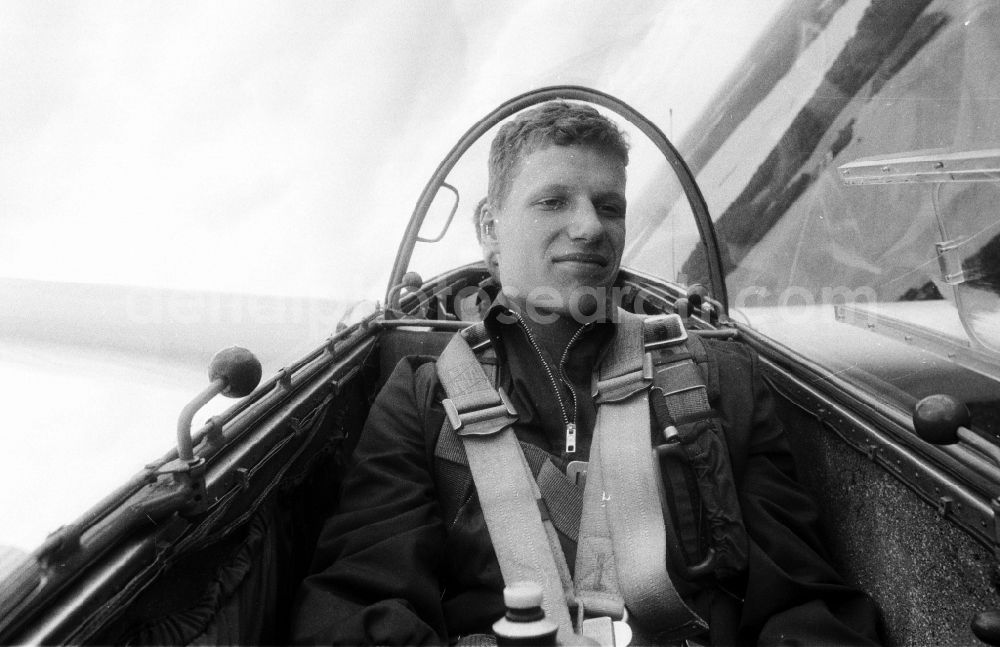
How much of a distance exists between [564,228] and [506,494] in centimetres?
50

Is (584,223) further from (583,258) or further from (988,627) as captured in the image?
(988,627)

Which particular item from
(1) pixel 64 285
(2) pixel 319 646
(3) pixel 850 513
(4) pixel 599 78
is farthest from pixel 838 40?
(1) pixel 64 285

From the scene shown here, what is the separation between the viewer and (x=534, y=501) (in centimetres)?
110

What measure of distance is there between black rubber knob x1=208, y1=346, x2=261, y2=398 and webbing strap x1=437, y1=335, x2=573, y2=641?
41cm

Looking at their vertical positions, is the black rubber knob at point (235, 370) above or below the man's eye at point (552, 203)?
below

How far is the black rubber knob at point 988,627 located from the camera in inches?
29.1

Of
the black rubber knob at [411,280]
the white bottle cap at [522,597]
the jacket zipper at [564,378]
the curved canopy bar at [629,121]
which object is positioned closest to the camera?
the white bottle cap at [522,597]

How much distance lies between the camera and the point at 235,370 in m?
0.84

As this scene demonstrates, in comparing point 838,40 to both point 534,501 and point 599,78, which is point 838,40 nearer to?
point 599,78

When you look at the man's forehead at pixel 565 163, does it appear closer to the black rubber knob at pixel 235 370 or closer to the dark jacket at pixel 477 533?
the dark jacket at pixel 477 533

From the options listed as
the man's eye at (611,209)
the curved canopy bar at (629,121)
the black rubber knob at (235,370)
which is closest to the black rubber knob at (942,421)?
the man's eye at (611,209)

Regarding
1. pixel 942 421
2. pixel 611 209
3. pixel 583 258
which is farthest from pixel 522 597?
pixel 611 209

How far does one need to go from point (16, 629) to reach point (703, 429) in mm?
985

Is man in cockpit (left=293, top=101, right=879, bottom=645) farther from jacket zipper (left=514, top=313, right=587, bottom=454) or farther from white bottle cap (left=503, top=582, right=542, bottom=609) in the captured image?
white bottle cap (left=503, top=582, right=542, bottom=609)
